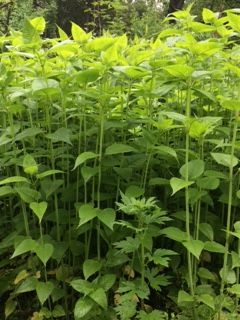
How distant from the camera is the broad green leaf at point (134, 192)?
193 cm

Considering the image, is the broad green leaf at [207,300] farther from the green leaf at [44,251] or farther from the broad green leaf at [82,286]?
the green leaf at [44,251]

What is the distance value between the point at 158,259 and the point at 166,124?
22.8 inches

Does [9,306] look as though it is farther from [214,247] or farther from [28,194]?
[214,247]

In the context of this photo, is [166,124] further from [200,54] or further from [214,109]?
[214,109]

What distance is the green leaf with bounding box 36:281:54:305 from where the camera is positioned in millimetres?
1938

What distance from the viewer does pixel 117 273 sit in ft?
6.98

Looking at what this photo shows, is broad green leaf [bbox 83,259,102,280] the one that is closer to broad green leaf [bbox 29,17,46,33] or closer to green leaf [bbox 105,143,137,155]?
green leaf [bbox 105,143,137,155]

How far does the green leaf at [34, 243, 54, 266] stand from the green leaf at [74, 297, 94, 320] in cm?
24

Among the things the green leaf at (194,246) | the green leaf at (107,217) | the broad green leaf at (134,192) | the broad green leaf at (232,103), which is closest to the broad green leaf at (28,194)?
the green leaf at (107,217)

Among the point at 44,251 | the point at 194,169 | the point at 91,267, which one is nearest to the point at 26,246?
the point at 44,251

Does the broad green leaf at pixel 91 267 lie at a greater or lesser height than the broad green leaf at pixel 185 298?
greater

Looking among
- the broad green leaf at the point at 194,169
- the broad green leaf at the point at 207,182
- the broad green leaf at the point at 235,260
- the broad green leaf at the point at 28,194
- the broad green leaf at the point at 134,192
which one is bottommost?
the broad green leaf at the point at 235,260

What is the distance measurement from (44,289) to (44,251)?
23 cm

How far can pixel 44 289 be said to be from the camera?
1.98 metres
